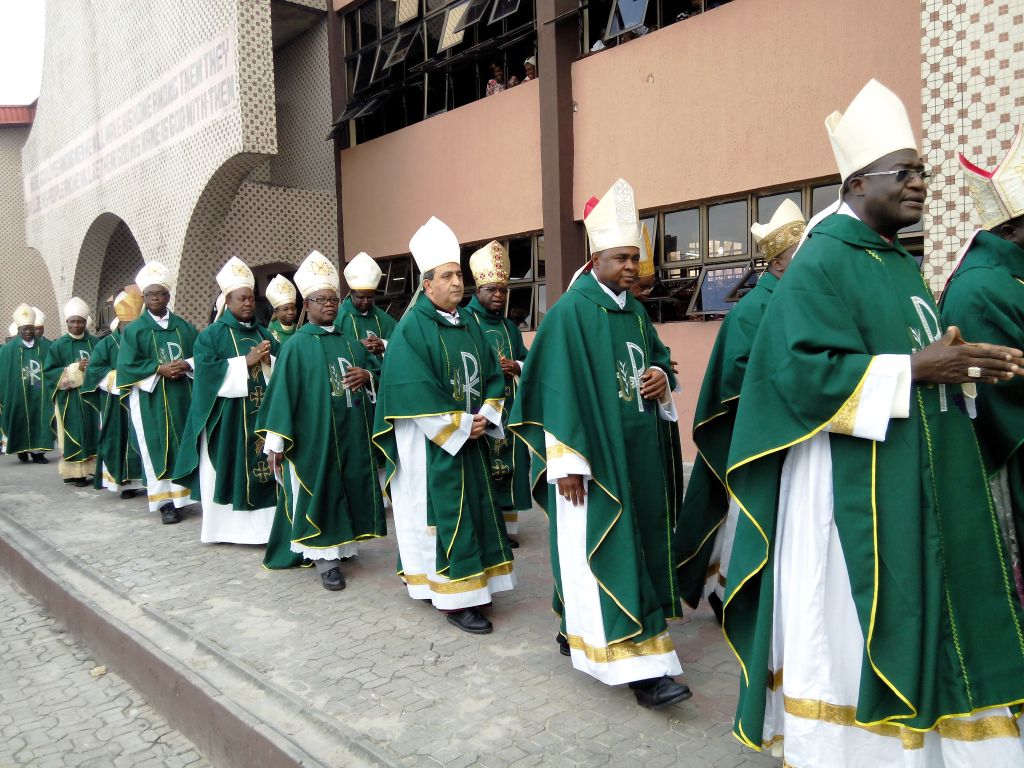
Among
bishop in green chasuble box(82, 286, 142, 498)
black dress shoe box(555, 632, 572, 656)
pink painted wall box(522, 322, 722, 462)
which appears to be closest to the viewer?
black dress shoe box(555, 632, 572, 656)

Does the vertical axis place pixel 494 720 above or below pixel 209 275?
below

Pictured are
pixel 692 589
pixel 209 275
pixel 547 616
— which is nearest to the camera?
pixel 692 589

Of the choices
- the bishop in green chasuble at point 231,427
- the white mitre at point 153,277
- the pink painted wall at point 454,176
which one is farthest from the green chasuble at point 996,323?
the pink painted wall at point 454,176

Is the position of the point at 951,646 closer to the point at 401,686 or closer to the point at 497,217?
the point at 401,686

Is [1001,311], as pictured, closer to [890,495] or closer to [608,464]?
[890,495]

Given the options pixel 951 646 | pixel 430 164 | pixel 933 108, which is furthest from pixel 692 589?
pixel 430 164

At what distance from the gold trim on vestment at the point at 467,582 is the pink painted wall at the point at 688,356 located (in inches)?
168

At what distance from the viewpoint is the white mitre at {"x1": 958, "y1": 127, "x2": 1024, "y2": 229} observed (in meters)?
3.13

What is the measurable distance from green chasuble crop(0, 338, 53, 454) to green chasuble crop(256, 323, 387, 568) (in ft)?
28.4

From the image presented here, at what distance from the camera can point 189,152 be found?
12.3m

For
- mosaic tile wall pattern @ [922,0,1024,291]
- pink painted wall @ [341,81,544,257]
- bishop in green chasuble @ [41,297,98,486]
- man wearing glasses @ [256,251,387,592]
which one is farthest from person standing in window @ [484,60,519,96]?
bishop in green chasuble @ [41,297,98,486]

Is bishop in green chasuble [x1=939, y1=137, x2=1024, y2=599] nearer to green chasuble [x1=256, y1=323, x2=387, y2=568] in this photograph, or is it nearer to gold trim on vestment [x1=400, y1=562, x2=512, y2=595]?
gold trim on vestment [x1=400, y1=562, x2=512, y2=595]

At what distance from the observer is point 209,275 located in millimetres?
12781

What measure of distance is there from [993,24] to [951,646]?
4890 millimetres
